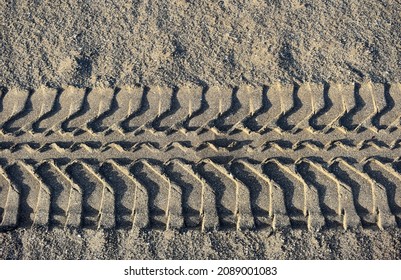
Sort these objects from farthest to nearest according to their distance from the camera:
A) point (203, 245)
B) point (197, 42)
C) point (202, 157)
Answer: point (197, 42) < point (202, 157) < point (203, 245)

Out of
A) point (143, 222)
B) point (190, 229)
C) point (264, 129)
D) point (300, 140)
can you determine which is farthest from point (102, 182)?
point (300, 140)

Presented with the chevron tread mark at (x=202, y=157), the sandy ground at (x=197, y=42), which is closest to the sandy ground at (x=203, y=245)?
the chevron tread mark at (x=202, y=157)

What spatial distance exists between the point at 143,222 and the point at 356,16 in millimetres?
3210

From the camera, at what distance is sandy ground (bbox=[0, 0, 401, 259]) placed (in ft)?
14.6

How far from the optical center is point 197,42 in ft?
15.1

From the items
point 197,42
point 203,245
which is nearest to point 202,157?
point 203,245

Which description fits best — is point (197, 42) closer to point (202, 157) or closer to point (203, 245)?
point (202, 157)

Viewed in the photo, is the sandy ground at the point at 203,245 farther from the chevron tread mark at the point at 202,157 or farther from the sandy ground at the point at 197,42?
the sandy ground at the point at 197,42

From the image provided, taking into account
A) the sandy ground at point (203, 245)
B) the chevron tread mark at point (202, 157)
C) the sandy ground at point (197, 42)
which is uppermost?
the sandy ground at point (197, 42)

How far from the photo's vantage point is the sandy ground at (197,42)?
4.44m

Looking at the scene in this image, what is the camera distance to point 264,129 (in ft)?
13.7

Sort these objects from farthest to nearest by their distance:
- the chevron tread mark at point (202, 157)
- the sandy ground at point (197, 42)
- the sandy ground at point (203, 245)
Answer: the sandy ground at point (197, 42)
the chevron tread mark at point (202, 157)
the sandy ground at point (203, 245)

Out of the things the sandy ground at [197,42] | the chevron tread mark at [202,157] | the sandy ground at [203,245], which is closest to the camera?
the sandy ground at [203,245]

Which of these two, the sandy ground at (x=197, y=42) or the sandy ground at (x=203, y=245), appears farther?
the sandy ground at (x=197, y=42)
